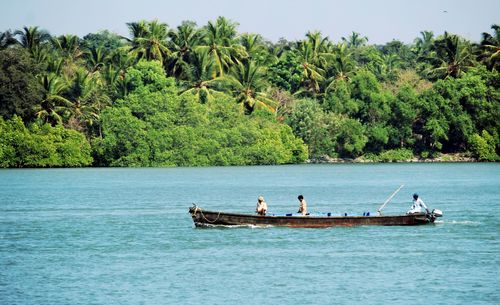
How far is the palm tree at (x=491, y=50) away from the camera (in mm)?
104438

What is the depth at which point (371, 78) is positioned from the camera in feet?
351

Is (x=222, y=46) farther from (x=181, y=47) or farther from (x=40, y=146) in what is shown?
(x=40, y=146)

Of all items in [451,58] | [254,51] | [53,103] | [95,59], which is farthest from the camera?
[254,51]

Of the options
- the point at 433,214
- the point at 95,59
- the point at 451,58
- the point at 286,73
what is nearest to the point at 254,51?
the point at 286,73

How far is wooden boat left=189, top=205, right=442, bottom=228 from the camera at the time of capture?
131 feet

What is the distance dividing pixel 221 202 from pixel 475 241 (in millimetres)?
21805

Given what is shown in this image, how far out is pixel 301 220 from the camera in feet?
132

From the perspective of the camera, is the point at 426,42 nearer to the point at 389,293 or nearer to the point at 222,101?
the point at 222,101

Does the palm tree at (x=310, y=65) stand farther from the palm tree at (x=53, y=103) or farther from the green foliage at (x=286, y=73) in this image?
the palm tree at (x=53, y=103)

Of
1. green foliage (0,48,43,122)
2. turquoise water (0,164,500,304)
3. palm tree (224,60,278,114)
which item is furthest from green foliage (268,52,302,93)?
turquoise water (0,164,500,304)

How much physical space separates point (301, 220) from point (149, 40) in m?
67.9

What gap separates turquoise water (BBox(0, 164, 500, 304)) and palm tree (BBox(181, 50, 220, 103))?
34.8 m

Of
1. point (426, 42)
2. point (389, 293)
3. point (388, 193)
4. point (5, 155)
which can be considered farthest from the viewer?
point (426, 42)

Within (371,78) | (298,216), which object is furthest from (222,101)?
(298,216)
